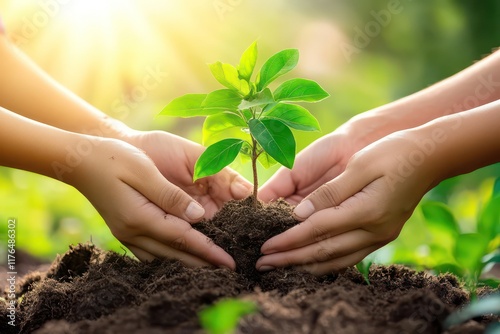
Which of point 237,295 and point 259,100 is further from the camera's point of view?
point 259,100

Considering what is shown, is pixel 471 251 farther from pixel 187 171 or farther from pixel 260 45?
pixel 260 45

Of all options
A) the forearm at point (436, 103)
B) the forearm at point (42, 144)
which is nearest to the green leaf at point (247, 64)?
the forearm at point (42, 144)

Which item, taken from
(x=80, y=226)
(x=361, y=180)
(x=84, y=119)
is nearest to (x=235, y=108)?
(x=361, y=180)

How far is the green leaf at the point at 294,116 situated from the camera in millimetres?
1661

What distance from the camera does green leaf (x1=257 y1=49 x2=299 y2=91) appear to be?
1.68 metres

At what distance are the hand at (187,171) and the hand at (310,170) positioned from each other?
14 cm

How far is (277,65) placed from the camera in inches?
66.7

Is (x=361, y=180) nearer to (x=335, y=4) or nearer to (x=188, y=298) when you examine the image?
(x=188, y=298)

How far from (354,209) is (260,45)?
414 cm

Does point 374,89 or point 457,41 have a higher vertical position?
point 457,41

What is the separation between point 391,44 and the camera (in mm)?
5406

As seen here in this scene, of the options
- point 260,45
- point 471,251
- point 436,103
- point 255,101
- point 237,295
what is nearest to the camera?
point 237,295

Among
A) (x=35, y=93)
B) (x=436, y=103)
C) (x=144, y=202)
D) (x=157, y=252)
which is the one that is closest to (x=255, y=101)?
(x=144, y=202)

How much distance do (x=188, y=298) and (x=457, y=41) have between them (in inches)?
181
